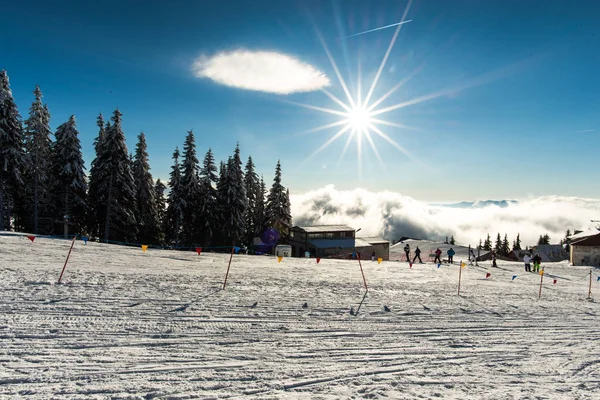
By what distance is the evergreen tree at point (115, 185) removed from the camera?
3084 cm

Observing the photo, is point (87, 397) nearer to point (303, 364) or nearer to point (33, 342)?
point (33, 342)

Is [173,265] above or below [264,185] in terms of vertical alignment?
below

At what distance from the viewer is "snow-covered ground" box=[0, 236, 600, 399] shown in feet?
19.4

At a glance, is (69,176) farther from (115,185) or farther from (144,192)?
(144,192)

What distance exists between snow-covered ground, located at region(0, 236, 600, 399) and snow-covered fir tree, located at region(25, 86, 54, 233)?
2145 centimetres

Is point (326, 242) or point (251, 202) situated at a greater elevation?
point (251, 202)

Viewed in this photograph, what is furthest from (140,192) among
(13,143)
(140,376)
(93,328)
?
(140,376)

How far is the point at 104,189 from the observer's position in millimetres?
31344

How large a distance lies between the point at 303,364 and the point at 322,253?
37.1 metres

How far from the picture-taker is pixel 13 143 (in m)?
27.6

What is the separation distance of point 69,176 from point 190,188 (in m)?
11.2

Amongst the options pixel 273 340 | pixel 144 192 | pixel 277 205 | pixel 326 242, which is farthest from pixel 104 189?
pixel 273 340

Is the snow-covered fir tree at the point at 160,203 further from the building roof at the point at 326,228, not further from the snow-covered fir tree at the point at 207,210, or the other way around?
the building roof at the point at 326,228

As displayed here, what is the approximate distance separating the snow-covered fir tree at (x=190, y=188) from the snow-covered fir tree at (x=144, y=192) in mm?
4374
